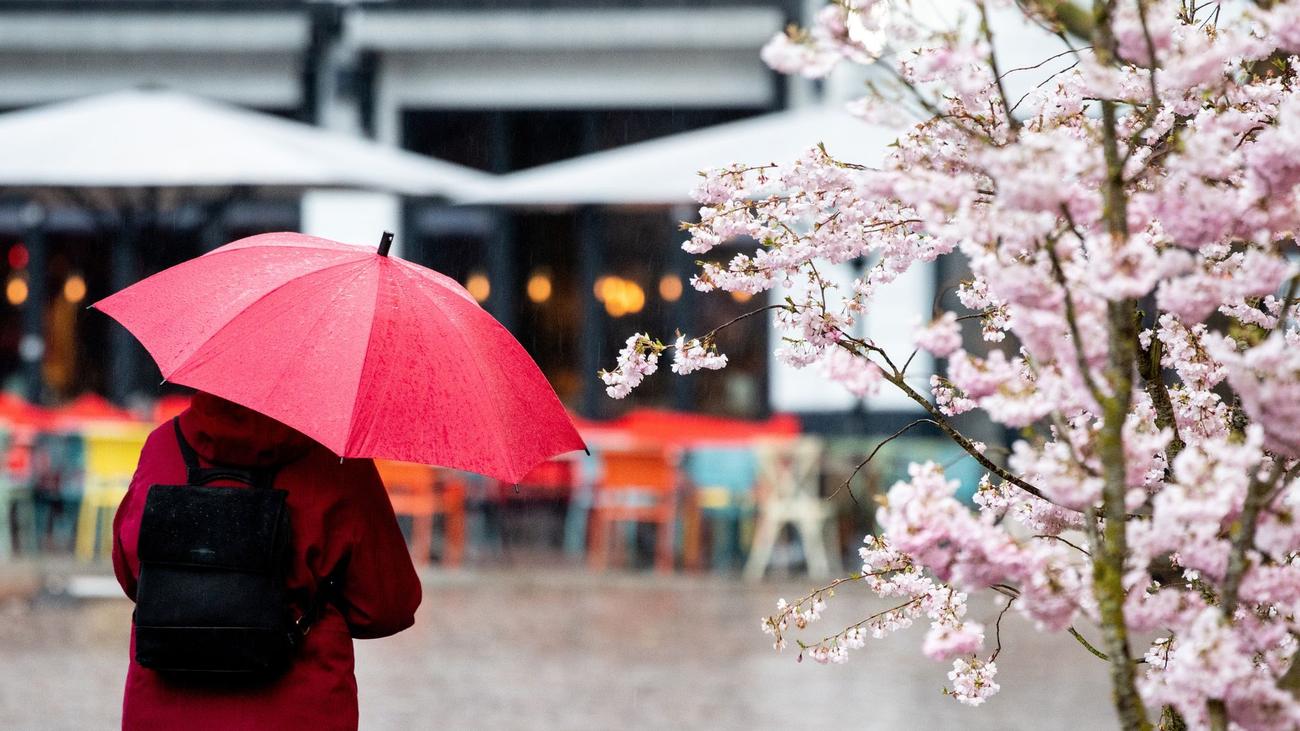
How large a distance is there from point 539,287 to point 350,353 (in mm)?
12192

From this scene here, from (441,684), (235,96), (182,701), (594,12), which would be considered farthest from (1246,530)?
(235,96)

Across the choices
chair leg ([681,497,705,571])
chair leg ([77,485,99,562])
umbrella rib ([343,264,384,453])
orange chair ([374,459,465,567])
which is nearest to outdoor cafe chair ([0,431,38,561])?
chair leg ([77,485,99,562])

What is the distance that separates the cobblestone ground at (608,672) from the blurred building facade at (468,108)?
5.20 meters

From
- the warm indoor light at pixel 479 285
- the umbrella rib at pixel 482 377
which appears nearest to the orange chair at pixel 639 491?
the warm indoor light at pixel 479 285

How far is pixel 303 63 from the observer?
591 inches

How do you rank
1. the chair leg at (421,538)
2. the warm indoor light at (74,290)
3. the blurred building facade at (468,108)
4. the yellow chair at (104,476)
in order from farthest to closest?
the warm indoor light at (74,290) < the blurred building facade at (468,108) < the chair leg at (421,538) < the yellow chair at (104,476)

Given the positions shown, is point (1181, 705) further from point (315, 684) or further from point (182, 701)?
point (182, 701)

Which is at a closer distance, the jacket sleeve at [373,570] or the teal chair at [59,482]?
the jacket sleeve at [373,570]

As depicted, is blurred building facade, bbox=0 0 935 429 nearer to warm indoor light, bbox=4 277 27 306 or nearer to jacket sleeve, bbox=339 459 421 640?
warm indoor light, bbox=4 277 27 306

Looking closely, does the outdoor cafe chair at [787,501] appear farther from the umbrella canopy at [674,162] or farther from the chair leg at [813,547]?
the umbrella canopy at [674,162]

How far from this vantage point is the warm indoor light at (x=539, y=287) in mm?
15148

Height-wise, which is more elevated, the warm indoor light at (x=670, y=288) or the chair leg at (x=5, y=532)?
the warm indoor light at (x=670, y=288)

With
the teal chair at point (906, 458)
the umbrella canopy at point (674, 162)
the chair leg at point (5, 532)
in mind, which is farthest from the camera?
the teal chair at point (906, 458)

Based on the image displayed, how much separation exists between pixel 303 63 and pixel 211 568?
504 inches
